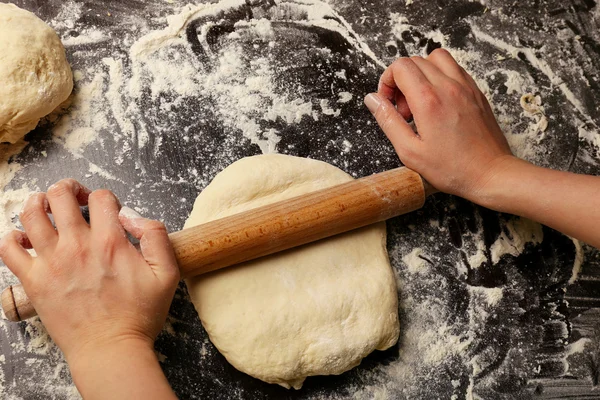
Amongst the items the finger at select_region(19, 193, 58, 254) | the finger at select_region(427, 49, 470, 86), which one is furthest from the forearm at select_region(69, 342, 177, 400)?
the finger at select_region(427, 49, 470, 86)

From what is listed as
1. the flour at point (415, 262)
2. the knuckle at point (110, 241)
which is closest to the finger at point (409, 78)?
the flour at point (415, 262)

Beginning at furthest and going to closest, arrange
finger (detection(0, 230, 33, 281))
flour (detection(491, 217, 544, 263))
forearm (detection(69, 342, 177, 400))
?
flour (detection(491, 217, 544, 263)) < finger (detection(0, 230, 33, 281)) < forearm (detection(69, 342, 177, 400))

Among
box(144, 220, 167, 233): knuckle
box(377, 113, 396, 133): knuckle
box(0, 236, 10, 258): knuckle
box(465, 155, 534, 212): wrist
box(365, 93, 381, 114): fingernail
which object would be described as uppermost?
box(365, 93, 381, 114): fingernail

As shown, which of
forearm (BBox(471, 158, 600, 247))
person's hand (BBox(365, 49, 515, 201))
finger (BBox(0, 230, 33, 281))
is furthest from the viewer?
person's hand (BBox(365, 49, 515, 201))

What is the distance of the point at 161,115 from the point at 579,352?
151cm

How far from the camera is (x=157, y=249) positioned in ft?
4.21

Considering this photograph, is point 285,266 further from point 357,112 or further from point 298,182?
point 357,112

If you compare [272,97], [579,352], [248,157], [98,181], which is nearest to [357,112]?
[272,97]

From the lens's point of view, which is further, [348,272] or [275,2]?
[275,2]

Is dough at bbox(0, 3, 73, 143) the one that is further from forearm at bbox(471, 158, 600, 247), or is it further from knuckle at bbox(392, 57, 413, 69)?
forearm at bbox(471, 158, 600, 247)

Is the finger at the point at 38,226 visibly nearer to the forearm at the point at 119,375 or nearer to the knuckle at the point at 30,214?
the knuckle at the point at 30,214

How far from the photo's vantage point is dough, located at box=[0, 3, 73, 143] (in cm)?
149

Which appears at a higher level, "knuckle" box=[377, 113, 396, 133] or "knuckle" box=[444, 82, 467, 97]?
"knuckle" box=[444, 82, 467, 97]

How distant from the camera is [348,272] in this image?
59.1 inches
